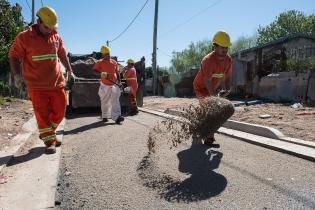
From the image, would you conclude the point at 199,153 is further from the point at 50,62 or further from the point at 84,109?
the point at 84,109

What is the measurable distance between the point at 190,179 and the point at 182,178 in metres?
0.09

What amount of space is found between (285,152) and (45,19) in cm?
379

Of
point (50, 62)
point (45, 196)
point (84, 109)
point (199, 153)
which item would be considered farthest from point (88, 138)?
point (84, 109)

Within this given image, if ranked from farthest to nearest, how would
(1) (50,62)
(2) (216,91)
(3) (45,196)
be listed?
1. (2) (216,91)
2. (1) (50,62)
3. (3) (45,196)

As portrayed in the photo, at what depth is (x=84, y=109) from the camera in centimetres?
1270

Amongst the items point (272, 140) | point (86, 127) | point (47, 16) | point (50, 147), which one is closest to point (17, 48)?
point (47, 16)

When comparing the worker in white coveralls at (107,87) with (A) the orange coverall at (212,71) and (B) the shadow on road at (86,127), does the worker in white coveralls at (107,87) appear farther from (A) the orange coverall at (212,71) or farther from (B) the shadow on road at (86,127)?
(A) the orange coverall at (212,71)

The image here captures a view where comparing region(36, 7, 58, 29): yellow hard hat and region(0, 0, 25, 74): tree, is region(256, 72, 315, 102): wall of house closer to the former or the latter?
region(36, 7, 58, 29): yellow hard hat

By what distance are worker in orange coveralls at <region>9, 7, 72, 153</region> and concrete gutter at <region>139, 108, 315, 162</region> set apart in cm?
179

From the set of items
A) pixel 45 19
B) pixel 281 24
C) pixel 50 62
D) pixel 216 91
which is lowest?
pixel 216 91

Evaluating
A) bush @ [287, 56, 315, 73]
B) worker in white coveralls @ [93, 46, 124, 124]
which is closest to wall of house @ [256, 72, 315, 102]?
bush @ [287, 56, 315, 73]

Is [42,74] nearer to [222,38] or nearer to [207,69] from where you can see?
[207,69]

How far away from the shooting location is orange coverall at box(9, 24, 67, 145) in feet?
17.8

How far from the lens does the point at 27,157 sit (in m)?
5.20
